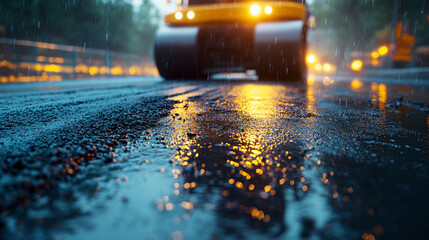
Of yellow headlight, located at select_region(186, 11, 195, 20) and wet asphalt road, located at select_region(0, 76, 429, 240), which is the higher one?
yellow headlight, located at select_region(186, 11, 195, 20)

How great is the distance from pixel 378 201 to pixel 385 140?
107 centimetres

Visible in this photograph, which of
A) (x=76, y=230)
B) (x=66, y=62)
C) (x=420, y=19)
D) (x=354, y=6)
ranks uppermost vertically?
(x=354, y=6)

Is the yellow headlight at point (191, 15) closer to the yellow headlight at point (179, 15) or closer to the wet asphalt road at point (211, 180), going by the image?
the yellow headlight at point (179, 15)

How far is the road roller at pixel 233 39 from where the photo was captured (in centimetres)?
729

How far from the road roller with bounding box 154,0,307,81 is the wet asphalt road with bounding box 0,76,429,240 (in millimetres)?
4990

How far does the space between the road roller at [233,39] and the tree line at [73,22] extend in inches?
702

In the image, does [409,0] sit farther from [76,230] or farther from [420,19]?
[76,230]

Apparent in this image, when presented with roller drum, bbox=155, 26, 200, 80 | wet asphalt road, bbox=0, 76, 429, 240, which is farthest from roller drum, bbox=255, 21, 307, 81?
wet asphalt road, bbox=0, 76, 429, 240

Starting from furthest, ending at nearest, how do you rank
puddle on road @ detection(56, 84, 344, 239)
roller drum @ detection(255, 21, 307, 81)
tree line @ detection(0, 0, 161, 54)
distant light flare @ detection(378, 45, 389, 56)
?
1. tree line @ detection(0, 0, 161, 54)
2. distant light flare @ detection(378, 45, 389, 56)
3. roller drum @ detection(255, 21, 307, 81)
4. puddle on road @ detection(56, 84, 344, 239)

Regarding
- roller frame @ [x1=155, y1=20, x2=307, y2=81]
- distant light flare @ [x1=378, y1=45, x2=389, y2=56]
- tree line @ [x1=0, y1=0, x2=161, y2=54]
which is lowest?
roller frame @ [x1=155, y1=20, x2=307, y2=81]

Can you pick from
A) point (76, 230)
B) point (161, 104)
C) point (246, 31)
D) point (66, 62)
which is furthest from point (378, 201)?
point (66, 62)

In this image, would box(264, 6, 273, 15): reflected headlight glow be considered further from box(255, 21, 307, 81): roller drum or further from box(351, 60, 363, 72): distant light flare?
box(351, 60, 363, 72): distant light flare

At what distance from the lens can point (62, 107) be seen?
332cm

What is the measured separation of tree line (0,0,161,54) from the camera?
74.7 ft
